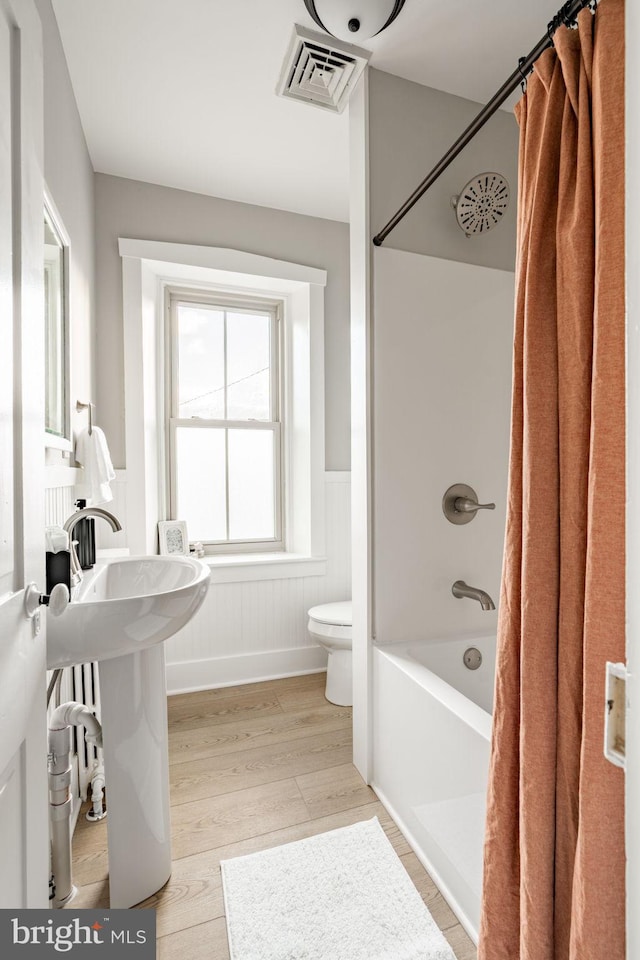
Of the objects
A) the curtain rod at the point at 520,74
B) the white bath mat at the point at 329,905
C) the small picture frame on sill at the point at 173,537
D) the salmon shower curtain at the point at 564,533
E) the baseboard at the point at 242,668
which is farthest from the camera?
the small picture frame on sill at the point at 173,537

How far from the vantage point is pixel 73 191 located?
1.80 metres

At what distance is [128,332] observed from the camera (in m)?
2.33

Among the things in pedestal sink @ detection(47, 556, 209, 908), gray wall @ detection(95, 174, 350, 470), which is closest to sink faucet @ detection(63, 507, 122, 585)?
pedestal sink @ detection(47, 556, 209, 908)

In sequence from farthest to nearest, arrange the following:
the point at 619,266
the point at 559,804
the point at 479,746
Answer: the point at 479,746, the point at 559,804, the point at 619,266

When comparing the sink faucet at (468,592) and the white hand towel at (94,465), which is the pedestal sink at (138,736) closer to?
the white hand towel at (94,465)

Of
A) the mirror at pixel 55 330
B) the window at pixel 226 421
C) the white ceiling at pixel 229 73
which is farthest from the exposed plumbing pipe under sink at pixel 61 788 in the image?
the white ceiling at pixel 229 73

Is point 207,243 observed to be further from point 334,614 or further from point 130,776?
point 130,776

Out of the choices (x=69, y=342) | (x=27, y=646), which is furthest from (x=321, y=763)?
(x=69, y=342)

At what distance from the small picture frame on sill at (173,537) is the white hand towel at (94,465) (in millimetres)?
716

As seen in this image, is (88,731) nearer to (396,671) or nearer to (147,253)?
(396,671)

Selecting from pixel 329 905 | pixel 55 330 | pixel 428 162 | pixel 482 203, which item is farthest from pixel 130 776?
pixel 428 162

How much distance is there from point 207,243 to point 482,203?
1.43 metres

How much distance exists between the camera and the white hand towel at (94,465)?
6.00ft

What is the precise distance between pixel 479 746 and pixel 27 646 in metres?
1.01
